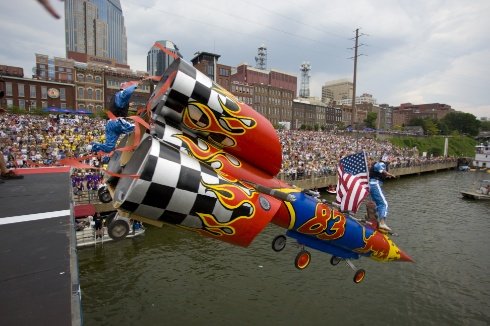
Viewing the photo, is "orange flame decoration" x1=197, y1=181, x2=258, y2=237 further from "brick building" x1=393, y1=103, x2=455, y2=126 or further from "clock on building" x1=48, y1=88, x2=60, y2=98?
"brick building" x1=393, y1=103, x2=455, y2=126

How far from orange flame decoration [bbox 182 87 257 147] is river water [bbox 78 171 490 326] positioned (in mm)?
10909

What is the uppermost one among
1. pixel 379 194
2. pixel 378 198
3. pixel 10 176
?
pixel 10 176

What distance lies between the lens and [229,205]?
4793 millimetres

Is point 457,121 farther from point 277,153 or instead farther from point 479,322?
point 277,153

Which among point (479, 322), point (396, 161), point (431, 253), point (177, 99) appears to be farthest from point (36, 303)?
point (396, 161)

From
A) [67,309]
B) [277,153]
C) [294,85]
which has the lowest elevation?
[67,309]

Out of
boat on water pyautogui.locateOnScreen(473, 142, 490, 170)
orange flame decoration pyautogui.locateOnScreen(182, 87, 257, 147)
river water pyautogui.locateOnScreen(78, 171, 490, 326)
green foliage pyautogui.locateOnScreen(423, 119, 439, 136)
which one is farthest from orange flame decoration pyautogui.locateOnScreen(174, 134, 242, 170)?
green foliage pyautogui.locateOnScreen(423, 119, 439, 136)

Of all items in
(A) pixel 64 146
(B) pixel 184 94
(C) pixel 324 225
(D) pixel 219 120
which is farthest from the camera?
(A) pixel 64 146

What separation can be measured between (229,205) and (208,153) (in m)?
1.03

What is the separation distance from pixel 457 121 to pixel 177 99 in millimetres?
156844

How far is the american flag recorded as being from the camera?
7762 millimetres

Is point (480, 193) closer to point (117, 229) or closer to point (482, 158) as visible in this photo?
point (482, 158)

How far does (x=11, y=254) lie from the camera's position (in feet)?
14.5

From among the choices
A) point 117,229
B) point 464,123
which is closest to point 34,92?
point 117,229
